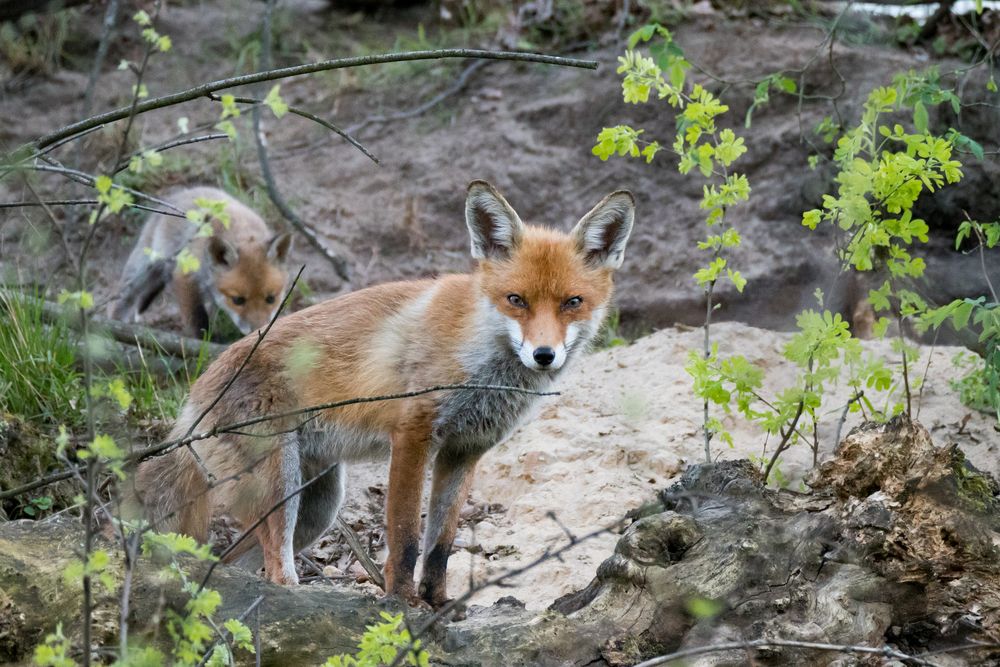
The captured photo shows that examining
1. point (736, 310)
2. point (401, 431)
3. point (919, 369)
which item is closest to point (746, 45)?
point (736, 310)

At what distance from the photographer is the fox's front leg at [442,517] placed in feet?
13.6

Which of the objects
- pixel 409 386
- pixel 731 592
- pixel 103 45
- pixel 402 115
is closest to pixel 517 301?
pixel 409 386

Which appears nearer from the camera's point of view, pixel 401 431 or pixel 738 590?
pixel 738 590

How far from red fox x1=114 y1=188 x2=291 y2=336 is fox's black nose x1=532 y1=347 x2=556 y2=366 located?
470 cm

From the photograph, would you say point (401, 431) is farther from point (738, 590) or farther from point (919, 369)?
point (919, 369)

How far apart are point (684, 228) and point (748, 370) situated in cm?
478

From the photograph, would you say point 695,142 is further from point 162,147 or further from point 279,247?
point 279,247

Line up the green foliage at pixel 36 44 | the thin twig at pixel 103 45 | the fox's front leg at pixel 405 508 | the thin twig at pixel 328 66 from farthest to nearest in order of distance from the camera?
the green foliage at pixel 36 44 → the thin twig at pixel 103 45 → the fox's front leg at pixel 405 508 → the thin twig at pixel 328 66

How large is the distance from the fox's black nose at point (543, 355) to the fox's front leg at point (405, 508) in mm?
503

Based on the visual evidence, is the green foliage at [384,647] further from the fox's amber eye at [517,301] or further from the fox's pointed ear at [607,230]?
the fox's pointed ear at [607,230]

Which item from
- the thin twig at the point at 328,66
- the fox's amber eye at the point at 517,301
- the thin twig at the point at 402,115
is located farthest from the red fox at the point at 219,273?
the thin twig at the point at 328,66

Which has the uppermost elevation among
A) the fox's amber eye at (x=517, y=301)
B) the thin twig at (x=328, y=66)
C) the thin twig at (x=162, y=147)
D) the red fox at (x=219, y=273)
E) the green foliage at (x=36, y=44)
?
the thin twig at (x=328, y=66)

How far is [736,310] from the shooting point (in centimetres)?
794

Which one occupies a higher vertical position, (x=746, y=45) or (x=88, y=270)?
(x=746, y=45)
